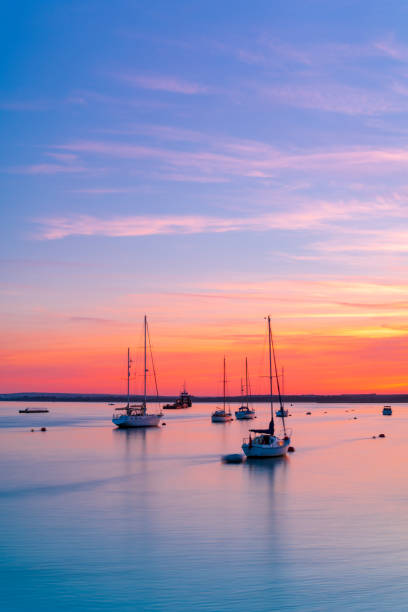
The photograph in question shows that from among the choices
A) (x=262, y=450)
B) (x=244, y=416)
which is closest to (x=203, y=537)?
(x=262, y=450)

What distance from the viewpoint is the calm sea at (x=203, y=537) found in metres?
23.8

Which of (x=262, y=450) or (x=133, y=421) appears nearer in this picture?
(x=262, y=450)

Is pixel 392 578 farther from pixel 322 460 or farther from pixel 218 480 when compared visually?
pixel 322 460

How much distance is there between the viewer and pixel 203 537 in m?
32.9

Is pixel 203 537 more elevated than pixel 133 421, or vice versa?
pixel 133 421

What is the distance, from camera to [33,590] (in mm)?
24422

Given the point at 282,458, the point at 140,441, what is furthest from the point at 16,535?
the point at 140,441

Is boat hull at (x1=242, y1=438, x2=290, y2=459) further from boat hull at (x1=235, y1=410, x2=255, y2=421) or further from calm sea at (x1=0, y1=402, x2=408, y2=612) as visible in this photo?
boat hull at (x1=235, y1=410, x2=255, y2=421)

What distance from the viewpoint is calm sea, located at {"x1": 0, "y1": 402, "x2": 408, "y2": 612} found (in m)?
23.8

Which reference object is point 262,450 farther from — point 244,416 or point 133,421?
point 244,416

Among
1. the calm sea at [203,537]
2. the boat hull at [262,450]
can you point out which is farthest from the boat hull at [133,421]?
the boat hull at [262,450]

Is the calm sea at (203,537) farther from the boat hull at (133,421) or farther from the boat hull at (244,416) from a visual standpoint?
the boat hull at (244,416)

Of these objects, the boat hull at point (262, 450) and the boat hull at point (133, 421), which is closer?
the boat hull at point (262, 450)

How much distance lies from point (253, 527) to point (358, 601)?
13.0 m
